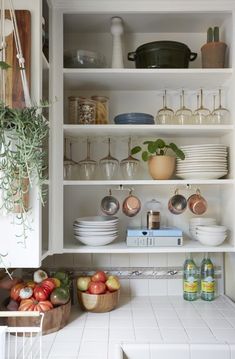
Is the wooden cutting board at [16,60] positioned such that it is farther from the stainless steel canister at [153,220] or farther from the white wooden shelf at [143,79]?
the stainless steel canister at [153,220]

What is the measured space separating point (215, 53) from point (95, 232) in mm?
1090

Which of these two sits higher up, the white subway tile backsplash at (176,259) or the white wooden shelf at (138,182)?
the white wooden shelf at (138,182)

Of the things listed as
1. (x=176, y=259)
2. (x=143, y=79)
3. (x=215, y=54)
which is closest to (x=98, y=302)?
(x=176, y=259)

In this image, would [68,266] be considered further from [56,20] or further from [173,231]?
[56,20]

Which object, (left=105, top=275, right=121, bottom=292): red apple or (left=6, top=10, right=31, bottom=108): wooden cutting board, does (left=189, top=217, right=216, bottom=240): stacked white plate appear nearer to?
(left=105, top=275, right=121, bottom=292): red apple

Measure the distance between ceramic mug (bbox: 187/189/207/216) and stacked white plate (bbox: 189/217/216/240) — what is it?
0.13 ft

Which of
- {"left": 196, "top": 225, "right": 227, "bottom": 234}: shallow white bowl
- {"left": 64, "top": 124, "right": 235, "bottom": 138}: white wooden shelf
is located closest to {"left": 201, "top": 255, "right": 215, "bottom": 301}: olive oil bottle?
{"left": 196, "top": 225, "right": 227, "bottom": 234}: shallow white bowl

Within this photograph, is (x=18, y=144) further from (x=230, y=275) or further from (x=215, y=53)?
(x=230, y=275)

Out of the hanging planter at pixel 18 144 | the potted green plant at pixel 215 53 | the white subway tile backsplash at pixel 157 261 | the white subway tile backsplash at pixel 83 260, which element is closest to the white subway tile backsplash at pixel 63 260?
the white subway tile backsplash at pixel 83 260

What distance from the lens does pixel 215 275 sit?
1.89 meters

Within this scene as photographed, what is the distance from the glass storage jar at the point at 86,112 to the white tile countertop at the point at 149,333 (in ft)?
3.15

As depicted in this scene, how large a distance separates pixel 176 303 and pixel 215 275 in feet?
0.94

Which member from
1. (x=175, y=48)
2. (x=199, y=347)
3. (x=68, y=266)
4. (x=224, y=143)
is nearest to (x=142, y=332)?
(x=199, y=347)

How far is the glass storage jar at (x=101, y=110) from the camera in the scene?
5.71 ft
